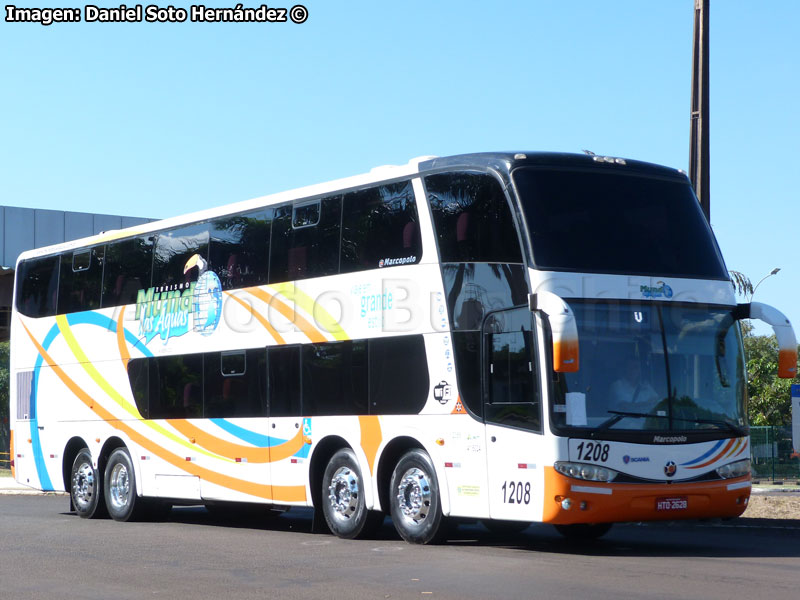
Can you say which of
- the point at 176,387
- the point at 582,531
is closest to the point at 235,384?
the point at 176,387

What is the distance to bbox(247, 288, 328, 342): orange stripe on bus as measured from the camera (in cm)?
1700

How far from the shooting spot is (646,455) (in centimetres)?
1366

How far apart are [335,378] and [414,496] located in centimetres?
210

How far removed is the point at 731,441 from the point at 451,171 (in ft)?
14.2

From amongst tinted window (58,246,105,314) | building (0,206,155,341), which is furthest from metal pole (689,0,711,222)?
building (0,206,155,341)

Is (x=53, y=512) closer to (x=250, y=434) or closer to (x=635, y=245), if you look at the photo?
(x=250, y=434)

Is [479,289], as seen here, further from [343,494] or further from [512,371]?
[343,494]

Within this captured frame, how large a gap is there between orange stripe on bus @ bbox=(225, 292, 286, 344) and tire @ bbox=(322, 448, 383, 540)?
1.91 m

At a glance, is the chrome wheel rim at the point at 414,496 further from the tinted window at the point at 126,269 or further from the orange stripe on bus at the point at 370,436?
the tinted window at the point at 126,269

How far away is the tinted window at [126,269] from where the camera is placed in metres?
20.8

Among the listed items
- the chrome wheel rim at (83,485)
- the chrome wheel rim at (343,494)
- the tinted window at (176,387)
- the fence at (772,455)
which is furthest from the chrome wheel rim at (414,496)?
the fence at (772,455)

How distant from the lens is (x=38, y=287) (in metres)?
23.5

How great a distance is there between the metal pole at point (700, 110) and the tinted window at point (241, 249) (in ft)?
23.1

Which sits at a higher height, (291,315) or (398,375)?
(291,315)
